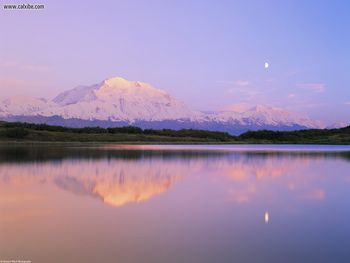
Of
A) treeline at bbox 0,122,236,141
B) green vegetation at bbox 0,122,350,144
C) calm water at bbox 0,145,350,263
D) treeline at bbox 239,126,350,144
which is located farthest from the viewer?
treeline at bbox 239,126,350,144

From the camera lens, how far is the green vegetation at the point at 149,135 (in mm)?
95162

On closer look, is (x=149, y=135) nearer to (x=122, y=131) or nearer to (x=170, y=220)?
(x=122, y=131)

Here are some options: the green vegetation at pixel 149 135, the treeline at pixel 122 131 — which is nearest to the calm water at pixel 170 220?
the green vegetation at pixel 149 135

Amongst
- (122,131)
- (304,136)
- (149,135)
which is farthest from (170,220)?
(304,136)

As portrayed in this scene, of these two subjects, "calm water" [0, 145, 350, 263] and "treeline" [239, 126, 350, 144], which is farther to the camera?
"treeline" [239, 126, 350, 144]

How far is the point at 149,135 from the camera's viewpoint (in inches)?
4882

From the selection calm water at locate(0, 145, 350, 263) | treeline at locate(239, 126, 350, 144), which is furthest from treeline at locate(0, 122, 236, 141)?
calm water at locate(0, 145, 350, 263)

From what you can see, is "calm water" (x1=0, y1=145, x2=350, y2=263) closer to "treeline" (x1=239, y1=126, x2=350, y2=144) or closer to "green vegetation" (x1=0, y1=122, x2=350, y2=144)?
"green vegetation" (x1=0, y1=122, x2=350, y2=144)

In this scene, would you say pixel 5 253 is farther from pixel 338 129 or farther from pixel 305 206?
pixel 338 129

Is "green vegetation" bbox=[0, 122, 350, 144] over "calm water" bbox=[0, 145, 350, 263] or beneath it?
over

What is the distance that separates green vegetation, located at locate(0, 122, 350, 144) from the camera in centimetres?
9516

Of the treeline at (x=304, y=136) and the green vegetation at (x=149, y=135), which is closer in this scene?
the green vegetation at (x=149, y=135)

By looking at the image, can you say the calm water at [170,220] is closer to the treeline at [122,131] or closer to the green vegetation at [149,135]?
the green vegetation at [149,135]

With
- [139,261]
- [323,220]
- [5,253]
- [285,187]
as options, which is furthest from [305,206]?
[5,253]
